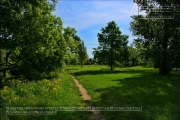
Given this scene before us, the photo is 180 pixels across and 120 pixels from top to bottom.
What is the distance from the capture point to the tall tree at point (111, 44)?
7056cm

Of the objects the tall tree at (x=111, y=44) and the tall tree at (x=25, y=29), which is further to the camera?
the tall tree at (x=111, y=44)

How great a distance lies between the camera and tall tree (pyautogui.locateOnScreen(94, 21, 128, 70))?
7056 centimetres

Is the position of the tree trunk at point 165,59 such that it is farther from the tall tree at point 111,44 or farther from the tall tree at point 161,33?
the tall tree at point 111,44

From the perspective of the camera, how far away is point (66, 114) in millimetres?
14016

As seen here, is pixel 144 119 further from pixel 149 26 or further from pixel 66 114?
pixel 149 26

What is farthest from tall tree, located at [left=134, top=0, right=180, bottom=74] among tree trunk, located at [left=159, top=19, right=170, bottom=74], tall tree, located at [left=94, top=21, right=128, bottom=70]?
tall tree, located at [left=94, top=21, right=128, bottom=70]

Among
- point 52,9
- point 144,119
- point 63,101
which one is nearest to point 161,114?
point 144,119

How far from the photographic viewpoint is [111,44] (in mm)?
71375

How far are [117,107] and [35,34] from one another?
35.7ft

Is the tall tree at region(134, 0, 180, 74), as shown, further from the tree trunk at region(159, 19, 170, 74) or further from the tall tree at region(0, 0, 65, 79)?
the tall tree at region(0, 0, 65, 79)

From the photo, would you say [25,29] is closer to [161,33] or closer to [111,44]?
[161,33]

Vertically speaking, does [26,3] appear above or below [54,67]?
above

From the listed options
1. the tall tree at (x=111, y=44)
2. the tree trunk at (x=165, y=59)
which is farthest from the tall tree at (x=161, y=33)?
the tall tree at (x=111, y=44)

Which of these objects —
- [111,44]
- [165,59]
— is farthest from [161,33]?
[111,44]
